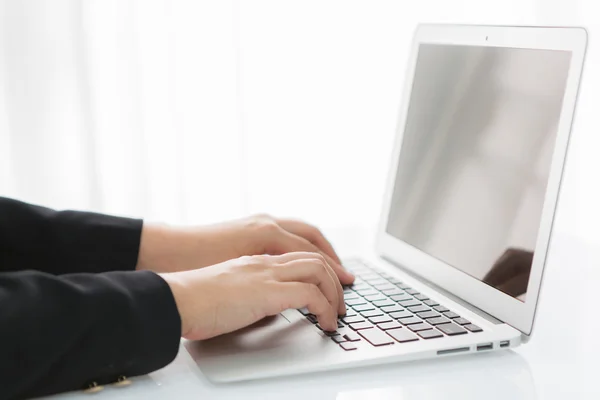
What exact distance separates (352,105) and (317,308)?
136 centimetres

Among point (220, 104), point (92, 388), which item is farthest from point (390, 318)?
point (220, 104)

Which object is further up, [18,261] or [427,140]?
[427,140]

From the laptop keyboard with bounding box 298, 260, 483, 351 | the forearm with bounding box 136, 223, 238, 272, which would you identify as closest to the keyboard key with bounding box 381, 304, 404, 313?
the laptop keyboard with bounding box 298, 260, 483, 351

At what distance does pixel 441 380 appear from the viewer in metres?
0.73

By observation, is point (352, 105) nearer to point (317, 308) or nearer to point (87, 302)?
point (317, 308)

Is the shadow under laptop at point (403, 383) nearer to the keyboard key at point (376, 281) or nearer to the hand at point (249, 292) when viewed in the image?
the hand at point (249, 292)

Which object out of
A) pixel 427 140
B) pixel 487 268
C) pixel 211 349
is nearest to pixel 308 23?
pixel 427 140

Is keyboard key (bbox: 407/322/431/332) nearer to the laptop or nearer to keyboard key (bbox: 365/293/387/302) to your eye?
the laptop

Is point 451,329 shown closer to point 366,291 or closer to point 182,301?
point 366,291

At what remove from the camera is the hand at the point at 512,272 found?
2.75 ft

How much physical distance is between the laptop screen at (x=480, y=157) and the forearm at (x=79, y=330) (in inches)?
15.4

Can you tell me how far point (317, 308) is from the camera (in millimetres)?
802

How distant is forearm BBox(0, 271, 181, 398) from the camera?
0.66m

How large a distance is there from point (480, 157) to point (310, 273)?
299 millimetres
